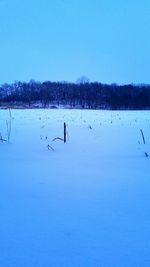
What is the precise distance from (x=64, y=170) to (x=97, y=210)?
1644mm

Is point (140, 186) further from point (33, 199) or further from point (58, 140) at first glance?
point (58, 140)

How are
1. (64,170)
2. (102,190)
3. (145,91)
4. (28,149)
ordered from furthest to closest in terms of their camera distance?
(145,91) < (28,149) < (64,170) < (102,190)

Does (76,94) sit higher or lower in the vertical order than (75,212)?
higher

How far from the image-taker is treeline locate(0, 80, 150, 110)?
58344 mm

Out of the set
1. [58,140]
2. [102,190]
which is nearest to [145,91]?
[58,140]

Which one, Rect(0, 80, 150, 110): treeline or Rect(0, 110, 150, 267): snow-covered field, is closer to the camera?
Rect(0, 110, 150, 267): snow-covered field

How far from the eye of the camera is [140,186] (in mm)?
3309

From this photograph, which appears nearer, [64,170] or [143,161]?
[64,170]

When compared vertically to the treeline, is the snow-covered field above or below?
below

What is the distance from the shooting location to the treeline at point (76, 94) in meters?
58.3

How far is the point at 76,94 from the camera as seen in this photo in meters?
67.1

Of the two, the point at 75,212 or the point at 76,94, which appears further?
the point at 76,94

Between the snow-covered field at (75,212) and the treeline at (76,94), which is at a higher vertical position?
the treeline at (76,94)

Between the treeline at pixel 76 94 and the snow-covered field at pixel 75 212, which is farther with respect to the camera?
the treeline at pixel 76 94
